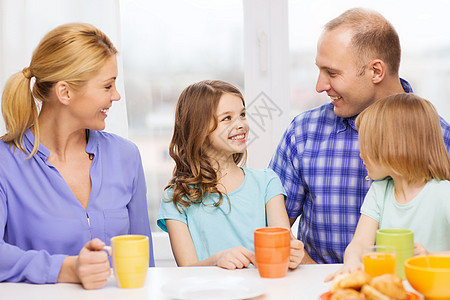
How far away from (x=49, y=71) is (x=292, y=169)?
3.17 ft

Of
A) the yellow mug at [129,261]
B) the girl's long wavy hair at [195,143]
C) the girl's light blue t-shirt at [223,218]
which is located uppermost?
the girl's long wavy hair at [195,143]

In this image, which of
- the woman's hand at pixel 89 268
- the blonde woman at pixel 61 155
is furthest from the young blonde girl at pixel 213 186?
the woman's hand at pixel 89 268

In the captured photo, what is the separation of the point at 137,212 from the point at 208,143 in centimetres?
33

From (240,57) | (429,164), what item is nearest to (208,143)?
(429,164)

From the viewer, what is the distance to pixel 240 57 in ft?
9.16

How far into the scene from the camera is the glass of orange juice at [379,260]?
1.10 meters

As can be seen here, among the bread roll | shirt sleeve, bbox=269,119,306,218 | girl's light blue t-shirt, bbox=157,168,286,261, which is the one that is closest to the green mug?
the bread roll

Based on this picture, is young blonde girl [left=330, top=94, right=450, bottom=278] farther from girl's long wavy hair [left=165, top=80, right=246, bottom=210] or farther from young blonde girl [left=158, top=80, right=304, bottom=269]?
girl's long wavy hair [left=165, top=80, right=246, bottom=210]

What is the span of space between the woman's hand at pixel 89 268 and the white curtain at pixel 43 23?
138 centimetres

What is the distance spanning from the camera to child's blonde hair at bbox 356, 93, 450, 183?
1.54 metres

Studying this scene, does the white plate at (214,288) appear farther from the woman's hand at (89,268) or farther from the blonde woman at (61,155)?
the blonde woman at (61,155)

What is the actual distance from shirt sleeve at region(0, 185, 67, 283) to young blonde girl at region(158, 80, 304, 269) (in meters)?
0.49

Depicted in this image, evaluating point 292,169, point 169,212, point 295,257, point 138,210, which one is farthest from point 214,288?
point 292,169

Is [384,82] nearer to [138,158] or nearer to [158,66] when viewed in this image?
[138,158]
